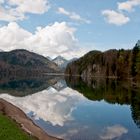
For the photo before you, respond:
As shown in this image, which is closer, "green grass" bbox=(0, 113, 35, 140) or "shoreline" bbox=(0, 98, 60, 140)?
"green grass" bbox=(0, 113, 35, 140)

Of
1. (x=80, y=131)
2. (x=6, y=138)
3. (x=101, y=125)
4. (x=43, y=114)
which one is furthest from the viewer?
(x=43, y=114)

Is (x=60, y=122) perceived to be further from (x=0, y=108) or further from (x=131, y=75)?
(x=131, y=75)

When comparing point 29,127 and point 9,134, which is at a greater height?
point 9,134

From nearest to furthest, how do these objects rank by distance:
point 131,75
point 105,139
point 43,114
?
1. point 105,139
2. point 43,114
3. point 131,75

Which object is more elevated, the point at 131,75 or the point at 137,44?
the point at 137,44

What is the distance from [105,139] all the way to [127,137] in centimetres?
324

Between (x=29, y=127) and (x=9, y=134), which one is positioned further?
(x=29, y=127)

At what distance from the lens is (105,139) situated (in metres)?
40.0

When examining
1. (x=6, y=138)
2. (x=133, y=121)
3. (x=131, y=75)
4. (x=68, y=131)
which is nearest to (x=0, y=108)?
(x=68, y=131)

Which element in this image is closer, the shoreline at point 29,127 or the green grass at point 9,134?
the green grass at point 9,134

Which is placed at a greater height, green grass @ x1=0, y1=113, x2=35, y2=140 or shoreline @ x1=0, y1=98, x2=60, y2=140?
green grass @ x1=0, y1=113, x2=35, y2=140

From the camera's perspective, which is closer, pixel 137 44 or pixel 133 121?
pixel 133 121

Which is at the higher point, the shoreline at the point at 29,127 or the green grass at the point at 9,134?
the green grass at the point at 9,134

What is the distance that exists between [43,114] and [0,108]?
9128mm
